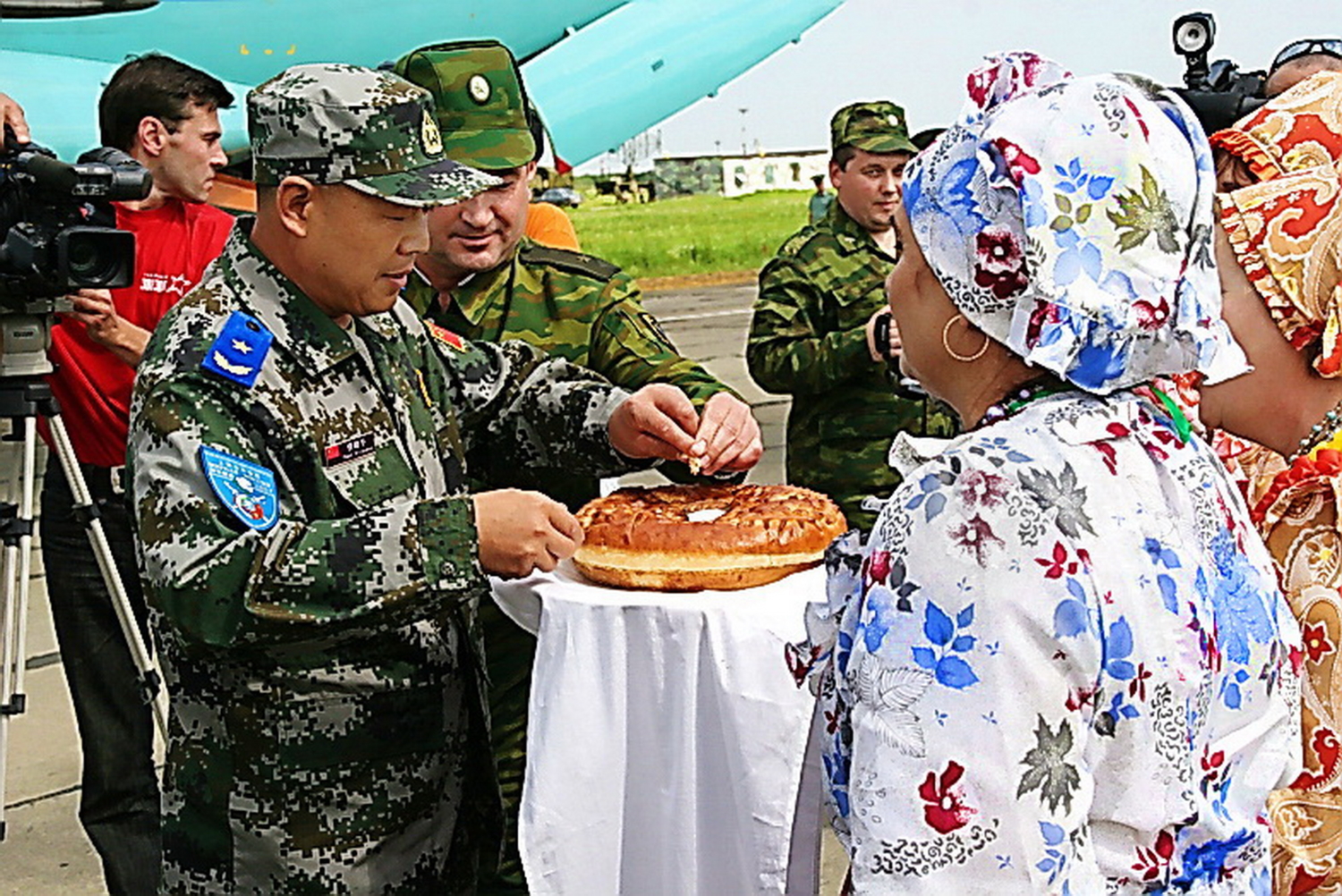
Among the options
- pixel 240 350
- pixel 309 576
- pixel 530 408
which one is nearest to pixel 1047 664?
pixel 309 576

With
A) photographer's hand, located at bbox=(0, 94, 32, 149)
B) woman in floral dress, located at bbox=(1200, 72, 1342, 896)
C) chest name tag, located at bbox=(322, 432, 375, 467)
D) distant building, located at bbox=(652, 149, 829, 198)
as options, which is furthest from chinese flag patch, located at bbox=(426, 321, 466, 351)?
distant building, located at bbox=(652, 149, 829, 198)

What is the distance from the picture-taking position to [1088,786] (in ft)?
5.23

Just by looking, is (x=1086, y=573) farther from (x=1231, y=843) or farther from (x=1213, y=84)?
(x=1213, y=84)

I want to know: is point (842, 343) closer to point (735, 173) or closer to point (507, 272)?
point (507, 272)

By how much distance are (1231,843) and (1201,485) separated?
41 cm

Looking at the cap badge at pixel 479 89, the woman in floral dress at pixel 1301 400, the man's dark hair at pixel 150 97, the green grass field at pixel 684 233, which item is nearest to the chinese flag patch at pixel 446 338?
the cap badge at pixel 479 89

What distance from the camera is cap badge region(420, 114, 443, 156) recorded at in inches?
99.0

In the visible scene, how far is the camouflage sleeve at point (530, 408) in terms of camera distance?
9.59ft

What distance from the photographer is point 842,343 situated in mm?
4828

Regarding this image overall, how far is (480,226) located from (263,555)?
53.6 inches

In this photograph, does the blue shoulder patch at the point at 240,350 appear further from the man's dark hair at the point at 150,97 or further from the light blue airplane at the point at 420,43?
the light blue airplane at the point at 420,43

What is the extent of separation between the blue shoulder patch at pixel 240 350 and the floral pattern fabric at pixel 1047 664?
1078mm

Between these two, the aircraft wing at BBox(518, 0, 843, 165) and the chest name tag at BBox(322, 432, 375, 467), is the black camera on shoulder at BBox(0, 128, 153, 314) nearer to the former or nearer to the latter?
the chest name tag at BBox(322, 432, 375, 467)

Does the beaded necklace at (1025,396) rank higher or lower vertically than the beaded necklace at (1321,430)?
higher
